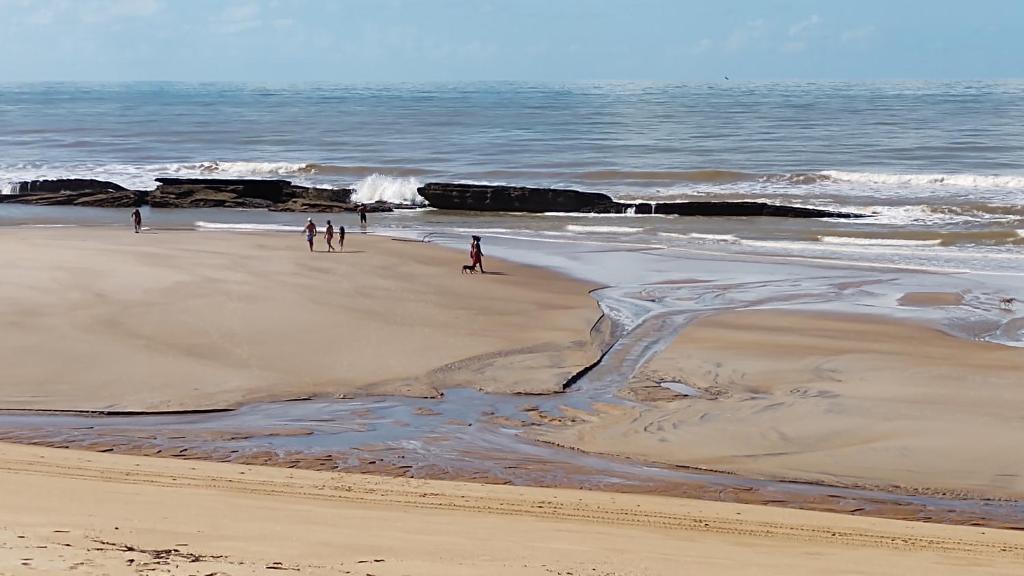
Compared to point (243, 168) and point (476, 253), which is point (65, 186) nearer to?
point (243, 168)

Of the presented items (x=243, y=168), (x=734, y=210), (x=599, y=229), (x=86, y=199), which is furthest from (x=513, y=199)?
(x=243, y=168)

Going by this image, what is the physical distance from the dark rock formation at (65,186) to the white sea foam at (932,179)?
2672cm

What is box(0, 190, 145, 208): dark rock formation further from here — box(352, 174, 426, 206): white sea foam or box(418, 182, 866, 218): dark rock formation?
box(418, 182, 866, 218): dark rock formation

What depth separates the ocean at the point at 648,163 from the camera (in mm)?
28359

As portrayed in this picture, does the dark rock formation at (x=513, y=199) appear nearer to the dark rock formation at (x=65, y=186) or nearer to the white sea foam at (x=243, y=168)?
the dark rock formation at (x=65, y=186)

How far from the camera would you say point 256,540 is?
654cm

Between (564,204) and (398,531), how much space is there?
27.0m

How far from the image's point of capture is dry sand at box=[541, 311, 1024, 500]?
10.3m

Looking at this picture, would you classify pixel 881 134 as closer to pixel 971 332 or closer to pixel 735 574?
pixel 971 332

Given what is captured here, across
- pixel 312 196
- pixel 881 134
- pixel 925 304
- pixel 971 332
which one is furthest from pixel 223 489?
pixel 881 134

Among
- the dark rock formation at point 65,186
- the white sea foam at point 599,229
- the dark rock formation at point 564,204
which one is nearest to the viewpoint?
the white sea foam at point 599,229

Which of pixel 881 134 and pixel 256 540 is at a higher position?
pixel 881 134

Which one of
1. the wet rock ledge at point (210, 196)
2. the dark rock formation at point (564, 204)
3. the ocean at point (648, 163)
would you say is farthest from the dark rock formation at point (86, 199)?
the dark rock formation at point (564, 204)

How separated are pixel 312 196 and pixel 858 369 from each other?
25.2 m
